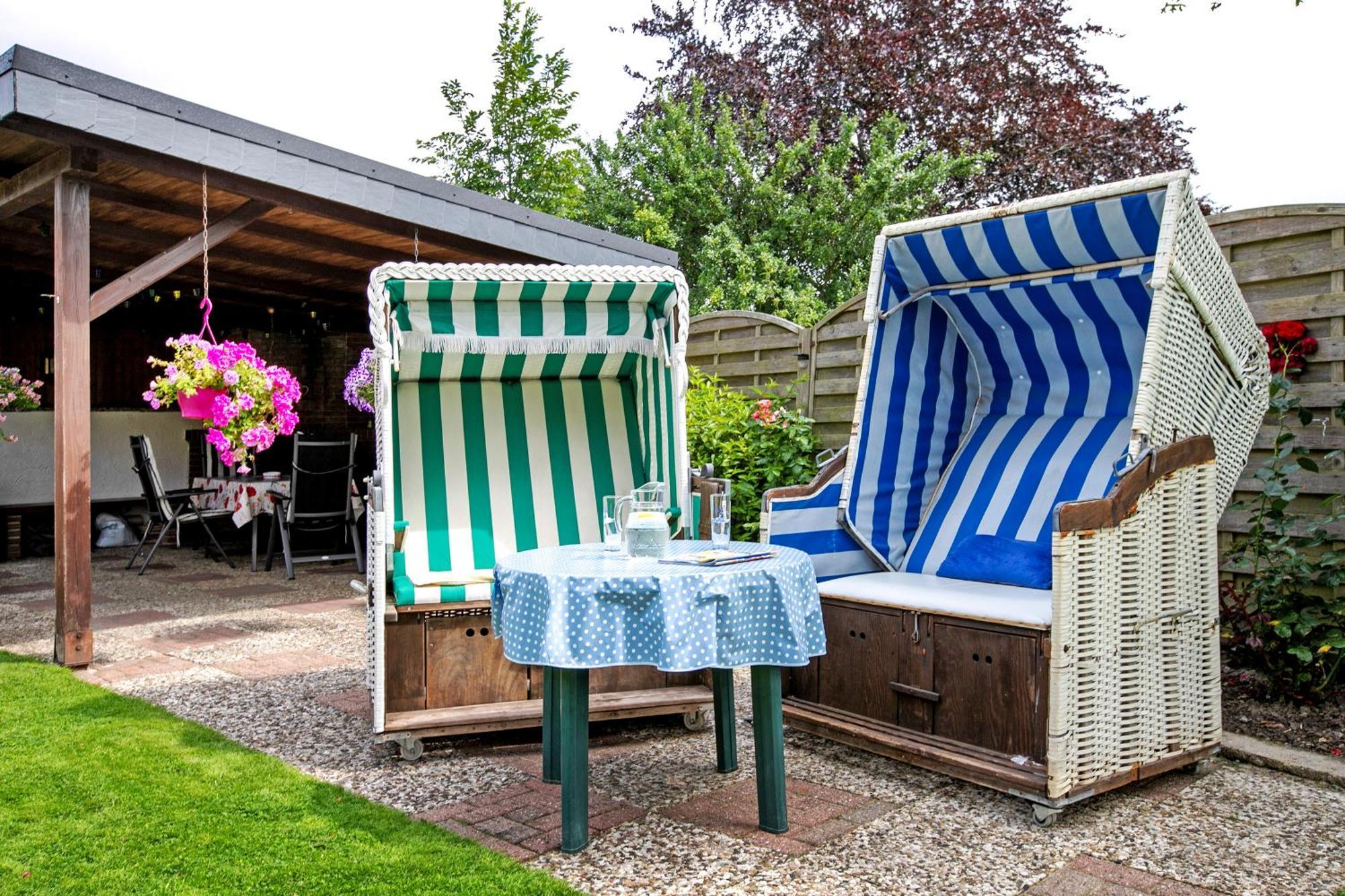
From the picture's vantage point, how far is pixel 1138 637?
9.62 ft

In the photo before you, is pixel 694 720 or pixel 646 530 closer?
pixel 646 530

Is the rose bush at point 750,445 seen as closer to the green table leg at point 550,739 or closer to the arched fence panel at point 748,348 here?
the arched fence panel at point 748,348

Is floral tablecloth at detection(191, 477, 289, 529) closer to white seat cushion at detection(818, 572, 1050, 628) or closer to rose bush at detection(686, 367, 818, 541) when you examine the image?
rose bush at detection(686, 367, 818, 541)

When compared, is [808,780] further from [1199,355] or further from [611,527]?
[1199,355]

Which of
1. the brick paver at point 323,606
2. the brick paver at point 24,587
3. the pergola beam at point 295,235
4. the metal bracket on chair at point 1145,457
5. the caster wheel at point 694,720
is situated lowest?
the caster wheel at point 694,720

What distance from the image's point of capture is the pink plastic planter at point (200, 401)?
4.61 metres

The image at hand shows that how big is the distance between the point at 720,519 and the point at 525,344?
4.25 feet

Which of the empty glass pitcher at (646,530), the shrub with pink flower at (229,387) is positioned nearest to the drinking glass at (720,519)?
the empty glass pitcher at (646,530)

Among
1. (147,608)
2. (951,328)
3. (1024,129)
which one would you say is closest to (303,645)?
(147,608)

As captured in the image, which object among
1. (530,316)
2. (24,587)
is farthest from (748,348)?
(24,587)

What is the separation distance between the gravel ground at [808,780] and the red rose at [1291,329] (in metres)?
1.62

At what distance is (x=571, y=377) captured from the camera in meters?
4.25

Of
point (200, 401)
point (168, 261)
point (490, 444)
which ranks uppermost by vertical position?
point (168, 261)

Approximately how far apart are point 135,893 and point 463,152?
1515 centimetres
